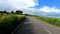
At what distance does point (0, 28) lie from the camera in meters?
17.6

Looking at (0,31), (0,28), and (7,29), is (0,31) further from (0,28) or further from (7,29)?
(7,29)

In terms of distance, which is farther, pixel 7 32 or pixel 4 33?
pixel 7 32

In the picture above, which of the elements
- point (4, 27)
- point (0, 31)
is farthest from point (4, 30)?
point (0, 31)

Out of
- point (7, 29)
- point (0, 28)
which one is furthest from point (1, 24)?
point (7, 29)

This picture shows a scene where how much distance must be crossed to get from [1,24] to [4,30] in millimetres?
1007

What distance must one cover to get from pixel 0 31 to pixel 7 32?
242 cm

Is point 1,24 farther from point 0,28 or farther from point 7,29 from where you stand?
point 7,29

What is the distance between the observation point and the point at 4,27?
18.8 meters

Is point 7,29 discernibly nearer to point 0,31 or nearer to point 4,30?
point 4,30

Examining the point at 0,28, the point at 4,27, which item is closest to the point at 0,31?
the point at 0,28

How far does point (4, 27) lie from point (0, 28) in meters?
1.25

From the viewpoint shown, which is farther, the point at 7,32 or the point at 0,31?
the point at 7,32

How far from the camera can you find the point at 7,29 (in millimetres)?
19562

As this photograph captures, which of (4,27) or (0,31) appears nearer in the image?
(0,31)
